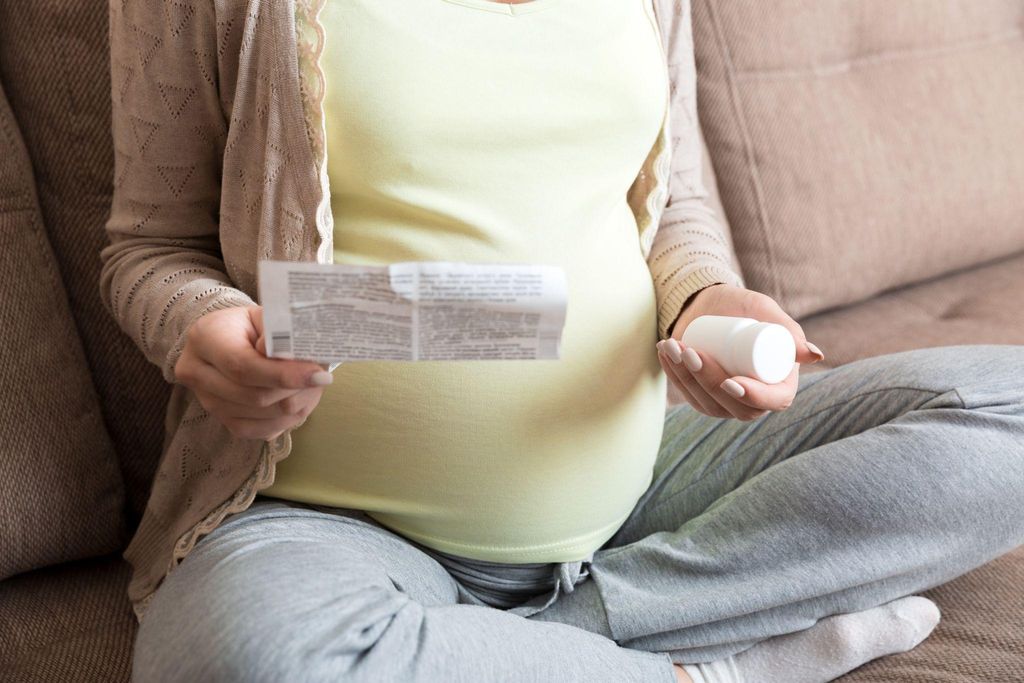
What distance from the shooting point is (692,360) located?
2.50 ft

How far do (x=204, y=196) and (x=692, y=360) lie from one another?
433mm

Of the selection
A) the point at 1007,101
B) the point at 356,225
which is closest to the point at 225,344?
the point at 356,225

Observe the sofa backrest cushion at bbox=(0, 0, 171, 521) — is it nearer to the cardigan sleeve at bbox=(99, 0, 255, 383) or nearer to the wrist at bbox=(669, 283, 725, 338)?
the cardigan sleeve at bbox=(99, 0, 255, 383)

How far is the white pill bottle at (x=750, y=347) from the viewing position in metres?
0.72

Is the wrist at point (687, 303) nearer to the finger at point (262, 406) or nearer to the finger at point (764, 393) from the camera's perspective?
the finger at point (764, 393)

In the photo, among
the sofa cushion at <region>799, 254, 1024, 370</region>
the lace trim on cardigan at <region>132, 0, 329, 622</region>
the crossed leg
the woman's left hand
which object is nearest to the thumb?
the woman's left hand

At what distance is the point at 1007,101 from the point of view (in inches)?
59.8

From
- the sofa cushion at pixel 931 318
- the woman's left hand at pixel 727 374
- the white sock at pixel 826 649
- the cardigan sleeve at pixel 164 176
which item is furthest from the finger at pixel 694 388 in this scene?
the sofa cushion at pixel 931 318

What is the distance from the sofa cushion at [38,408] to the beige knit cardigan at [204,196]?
8 centimetres

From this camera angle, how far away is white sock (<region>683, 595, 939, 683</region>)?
0.84 meters

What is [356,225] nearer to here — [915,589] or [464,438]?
[464,438]

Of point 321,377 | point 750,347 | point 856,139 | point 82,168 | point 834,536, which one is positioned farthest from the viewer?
point 856,139

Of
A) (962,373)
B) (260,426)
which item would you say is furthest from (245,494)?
(962,373)

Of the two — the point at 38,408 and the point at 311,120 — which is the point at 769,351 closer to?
the point at 311,120
